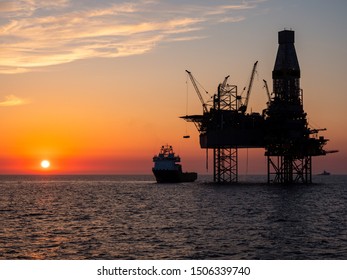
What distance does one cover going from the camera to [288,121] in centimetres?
12744

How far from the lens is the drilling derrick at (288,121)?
127 metres

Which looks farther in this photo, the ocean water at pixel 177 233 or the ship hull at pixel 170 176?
the ship hull at pixel 170 176

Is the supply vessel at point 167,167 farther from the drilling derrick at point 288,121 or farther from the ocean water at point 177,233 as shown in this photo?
the ocean water at point 177,233

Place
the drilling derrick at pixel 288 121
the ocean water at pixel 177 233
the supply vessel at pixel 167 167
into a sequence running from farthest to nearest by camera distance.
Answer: the supply vessel at pixel 167 167 → the drilling derrick at pixel 288 121 → the ocean water at pixel 177 233

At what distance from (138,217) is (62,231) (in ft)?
47.0

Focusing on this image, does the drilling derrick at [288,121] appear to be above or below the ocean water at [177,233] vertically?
above

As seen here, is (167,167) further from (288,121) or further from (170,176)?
(288,121)

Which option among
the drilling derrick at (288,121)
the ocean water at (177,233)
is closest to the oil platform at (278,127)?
the drilling derrick at (288,121)

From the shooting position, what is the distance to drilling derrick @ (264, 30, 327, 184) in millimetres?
127312

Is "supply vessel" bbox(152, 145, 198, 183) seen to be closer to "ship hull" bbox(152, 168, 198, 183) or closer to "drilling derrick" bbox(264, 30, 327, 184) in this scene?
"ship hull" bbox(152, 168, 198, 183)

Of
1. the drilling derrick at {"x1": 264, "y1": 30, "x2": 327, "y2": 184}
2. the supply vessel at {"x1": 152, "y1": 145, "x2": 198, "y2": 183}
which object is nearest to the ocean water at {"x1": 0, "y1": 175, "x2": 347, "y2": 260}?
the drilling derrick at {"x1": 264, "y1": 30, "x2": 327, "y2": 184}

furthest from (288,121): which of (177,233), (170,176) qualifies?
(177,233)
